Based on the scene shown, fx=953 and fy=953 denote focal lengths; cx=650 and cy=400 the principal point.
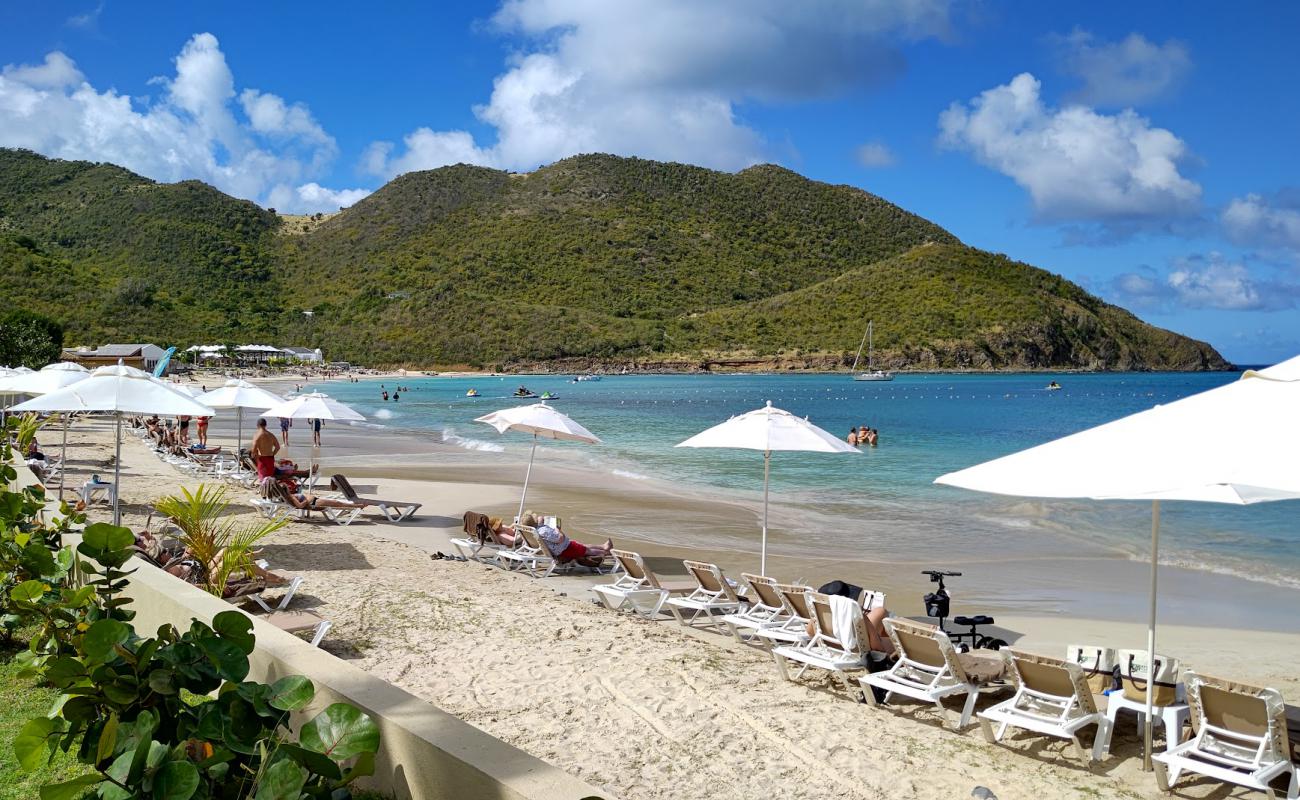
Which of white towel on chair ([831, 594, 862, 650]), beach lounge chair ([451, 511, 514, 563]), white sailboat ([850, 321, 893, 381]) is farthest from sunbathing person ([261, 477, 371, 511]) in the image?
white sailboat ([850, 321, 893, 381])

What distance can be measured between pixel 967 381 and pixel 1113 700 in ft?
318

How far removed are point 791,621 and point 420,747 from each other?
196 inches

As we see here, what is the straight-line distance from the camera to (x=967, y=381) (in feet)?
320

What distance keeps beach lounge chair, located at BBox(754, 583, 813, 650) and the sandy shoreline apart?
0.23 m

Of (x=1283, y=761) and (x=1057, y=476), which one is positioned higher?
(x=1057, y=476)

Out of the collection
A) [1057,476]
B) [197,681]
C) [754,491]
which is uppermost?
[1057,476]

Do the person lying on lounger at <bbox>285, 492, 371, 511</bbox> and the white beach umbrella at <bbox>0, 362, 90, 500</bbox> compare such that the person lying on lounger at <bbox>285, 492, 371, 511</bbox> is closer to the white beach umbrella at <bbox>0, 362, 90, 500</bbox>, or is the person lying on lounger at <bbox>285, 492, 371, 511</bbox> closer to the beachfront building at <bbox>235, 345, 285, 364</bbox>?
the white beach umbrella at <bbox>0, 362, 90, 500</bbox>

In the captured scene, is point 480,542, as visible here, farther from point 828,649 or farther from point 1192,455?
point 1192,455

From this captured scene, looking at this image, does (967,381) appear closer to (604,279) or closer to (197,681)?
(604,279)

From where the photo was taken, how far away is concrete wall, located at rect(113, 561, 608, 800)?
2598mm

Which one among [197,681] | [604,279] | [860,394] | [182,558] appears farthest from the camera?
[604,279]

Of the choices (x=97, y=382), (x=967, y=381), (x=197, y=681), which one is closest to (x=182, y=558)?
(x=97, y=382)

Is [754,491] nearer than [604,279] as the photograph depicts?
Yes

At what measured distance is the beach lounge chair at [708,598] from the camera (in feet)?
27.6
